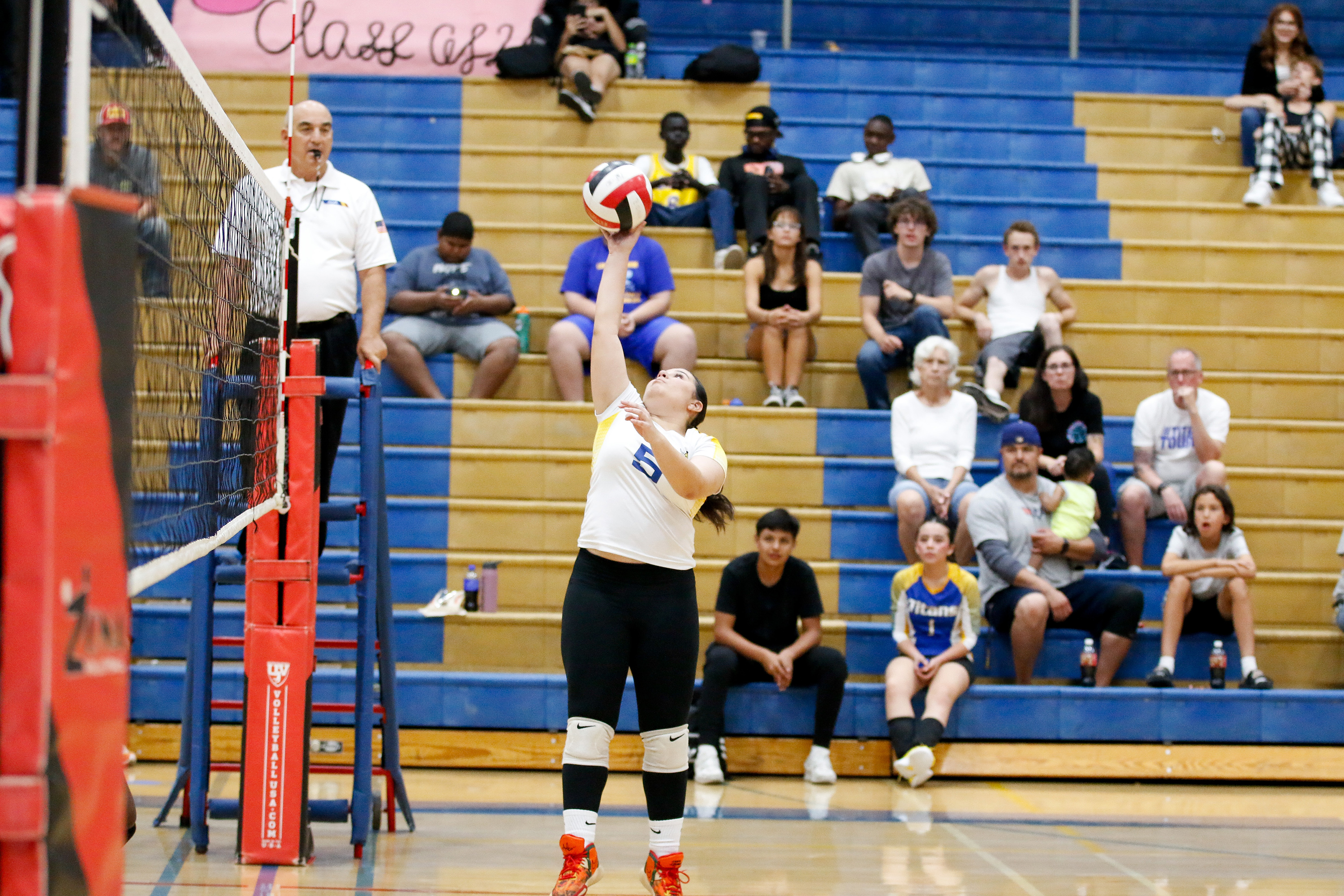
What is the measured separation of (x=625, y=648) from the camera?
13.4ft

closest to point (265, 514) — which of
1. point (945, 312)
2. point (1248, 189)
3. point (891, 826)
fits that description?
point (891, 826)

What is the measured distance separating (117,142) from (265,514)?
242cm

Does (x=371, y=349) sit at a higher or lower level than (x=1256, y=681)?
higher

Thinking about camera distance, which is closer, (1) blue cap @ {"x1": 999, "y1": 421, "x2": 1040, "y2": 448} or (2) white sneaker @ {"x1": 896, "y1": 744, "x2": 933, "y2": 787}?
(2) white sneaker @ {"x1": 896, "y1": 744, "x2": 933, "y2": 787}

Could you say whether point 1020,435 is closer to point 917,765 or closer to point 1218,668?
point 1218,668

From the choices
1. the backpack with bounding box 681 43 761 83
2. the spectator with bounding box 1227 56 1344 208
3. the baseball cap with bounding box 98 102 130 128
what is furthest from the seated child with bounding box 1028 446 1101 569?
the baseball cap with bounding box 98 102 130 128

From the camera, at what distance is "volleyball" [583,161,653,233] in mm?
4098

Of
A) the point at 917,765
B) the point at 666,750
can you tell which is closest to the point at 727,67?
the point at 917,765

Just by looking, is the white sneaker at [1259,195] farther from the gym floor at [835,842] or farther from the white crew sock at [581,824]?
the white crew sock at [581,824]

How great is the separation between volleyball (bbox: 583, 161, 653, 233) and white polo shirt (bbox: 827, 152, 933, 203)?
19.8 feet

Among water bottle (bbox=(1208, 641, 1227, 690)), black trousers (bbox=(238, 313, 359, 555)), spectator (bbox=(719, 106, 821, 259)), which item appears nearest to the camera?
black trousers (bbox=(238, 313, 359, 555))

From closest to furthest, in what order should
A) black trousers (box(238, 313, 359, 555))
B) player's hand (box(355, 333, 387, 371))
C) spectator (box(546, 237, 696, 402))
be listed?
player's hand (box(355, 333, 387, 371)) → black trousers (box(238, 313, 359, 555)) → spectator (box(546, 237, 696, 402))

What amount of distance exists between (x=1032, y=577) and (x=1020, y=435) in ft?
2.67

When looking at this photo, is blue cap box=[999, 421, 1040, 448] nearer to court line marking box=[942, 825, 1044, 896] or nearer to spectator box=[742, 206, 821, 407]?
spectator box=[742, 206, 821, 407]
